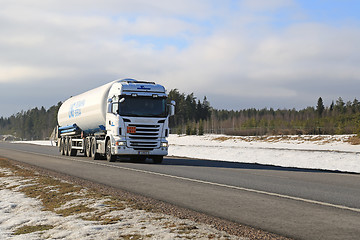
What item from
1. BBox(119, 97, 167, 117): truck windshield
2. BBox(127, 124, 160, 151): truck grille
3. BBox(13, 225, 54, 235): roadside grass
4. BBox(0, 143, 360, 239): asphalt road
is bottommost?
BBox(13, 225, 54, 235): roadside grass

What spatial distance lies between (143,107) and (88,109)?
17.5 ft

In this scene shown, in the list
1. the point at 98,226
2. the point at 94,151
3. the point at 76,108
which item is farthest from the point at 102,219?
the point at 76,108

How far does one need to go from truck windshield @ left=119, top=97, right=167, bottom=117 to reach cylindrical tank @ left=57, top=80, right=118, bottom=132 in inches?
91.1

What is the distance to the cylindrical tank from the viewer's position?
23.2m

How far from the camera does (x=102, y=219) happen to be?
24.0 ft

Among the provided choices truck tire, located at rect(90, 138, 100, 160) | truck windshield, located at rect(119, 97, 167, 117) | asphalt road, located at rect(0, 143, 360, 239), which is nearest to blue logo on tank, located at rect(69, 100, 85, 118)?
truck tire, located at rect(90, 138, 100, 160)

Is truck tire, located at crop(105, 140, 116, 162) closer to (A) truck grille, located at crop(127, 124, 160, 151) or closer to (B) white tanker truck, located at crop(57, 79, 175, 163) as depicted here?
(B) white tanker truck, located at crop(57, 79, 175, 163)

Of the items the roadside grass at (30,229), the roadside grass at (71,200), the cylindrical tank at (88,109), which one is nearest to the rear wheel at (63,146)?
the cylindrical tank at (88,109)

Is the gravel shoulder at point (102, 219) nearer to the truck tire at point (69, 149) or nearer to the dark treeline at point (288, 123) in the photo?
the truck tire at point (69, 149)

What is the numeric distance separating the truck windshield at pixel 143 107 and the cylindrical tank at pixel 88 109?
2315 millimetres

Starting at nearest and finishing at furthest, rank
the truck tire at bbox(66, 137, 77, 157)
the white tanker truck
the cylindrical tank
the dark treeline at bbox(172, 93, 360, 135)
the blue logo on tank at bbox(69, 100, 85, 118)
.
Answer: the white tanker truck → the cylindrical tank → the blue logo on tank at bbox(69, 100, 85, 118) → the truck tire at bbox(66, 137, 77, 157) → the dark treeline at bbox(172, 93, 360, 135)

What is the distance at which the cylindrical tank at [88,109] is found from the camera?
76.0ft

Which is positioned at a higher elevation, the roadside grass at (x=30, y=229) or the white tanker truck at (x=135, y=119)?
the white tanker truck at (x=135, y=119)

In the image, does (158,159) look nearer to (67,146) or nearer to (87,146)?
(87,146)
